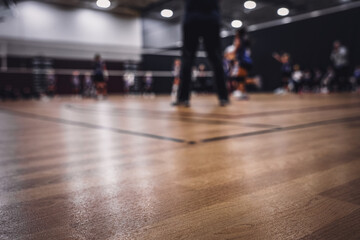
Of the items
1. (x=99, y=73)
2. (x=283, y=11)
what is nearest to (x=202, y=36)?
(x=99, y=73)

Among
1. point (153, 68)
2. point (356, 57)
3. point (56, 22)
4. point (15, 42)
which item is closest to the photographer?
point (356, 57)

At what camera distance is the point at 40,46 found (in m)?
11.1

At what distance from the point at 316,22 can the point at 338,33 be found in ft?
3.00

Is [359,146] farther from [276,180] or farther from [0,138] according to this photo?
[0,138]

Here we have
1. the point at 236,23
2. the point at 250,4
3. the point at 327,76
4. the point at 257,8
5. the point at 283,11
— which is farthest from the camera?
the point at 236,23

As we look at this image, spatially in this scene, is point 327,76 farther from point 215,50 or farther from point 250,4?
point 215,50

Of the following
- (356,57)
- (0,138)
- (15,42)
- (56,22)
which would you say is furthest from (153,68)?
(0,138)

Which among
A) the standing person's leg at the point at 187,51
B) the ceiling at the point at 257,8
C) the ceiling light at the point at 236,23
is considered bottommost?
the standing person's leg at the point at 187,51

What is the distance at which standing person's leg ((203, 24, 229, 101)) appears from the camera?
2.68 meters

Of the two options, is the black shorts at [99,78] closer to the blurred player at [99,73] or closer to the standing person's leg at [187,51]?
the blurred player at [99,73]

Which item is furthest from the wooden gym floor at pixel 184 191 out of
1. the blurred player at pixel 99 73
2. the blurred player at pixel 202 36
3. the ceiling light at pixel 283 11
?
the ceiling light at pixel 283 11

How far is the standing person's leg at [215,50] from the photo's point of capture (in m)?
2.68

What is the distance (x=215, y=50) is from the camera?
2.76 m

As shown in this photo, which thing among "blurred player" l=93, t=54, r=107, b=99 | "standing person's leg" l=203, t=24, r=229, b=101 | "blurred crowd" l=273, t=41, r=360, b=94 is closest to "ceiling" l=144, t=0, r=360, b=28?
"blurred crowd" l=273, t=41, r=360, b=94
